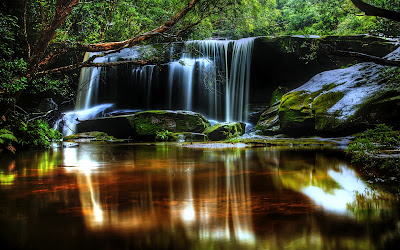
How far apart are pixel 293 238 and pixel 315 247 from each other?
0.15 meters

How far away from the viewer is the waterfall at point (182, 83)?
58.2 feet

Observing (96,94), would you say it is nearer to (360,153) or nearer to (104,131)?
(104,131)

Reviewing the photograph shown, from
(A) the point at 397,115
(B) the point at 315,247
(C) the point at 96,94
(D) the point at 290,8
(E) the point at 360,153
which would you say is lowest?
(B) the point at 315,247

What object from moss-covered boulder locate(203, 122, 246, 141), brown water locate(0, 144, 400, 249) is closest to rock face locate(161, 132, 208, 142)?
moss-covered boulder locate(203, 122, 246, 141)

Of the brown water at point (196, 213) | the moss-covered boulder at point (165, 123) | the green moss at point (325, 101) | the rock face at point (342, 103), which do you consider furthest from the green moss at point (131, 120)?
the brown water at point (196, 213)

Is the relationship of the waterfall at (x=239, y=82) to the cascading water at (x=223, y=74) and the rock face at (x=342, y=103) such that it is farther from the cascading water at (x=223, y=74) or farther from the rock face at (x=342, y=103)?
the rock face at (x=342, y=103)

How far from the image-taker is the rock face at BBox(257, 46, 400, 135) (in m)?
9.22

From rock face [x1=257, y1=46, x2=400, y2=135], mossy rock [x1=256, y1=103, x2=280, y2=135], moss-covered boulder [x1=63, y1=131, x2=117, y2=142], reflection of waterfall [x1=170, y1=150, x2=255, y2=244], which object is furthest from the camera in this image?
moss-covered boulder [x1=63, y1=131, x2=117, y2=142]

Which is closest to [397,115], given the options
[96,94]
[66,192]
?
[66,192]

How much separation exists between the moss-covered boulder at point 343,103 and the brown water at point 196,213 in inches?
273

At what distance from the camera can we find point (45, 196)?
2.77 metres

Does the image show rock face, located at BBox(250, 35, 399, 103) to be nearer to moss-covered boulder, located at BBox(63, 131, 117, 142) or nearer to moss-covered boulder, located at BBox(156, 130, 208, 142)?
moss-covered boulder, located at BBox(156, 130, 208, 142)

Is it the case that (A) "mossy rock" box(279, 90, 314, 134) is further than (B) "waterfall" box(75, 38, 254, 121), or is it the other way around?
(B) "waterfall" box(75, 38, 254, 121)

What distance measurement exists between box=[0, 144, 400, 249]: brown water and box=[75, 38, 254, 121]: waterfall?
1426 centimetres
